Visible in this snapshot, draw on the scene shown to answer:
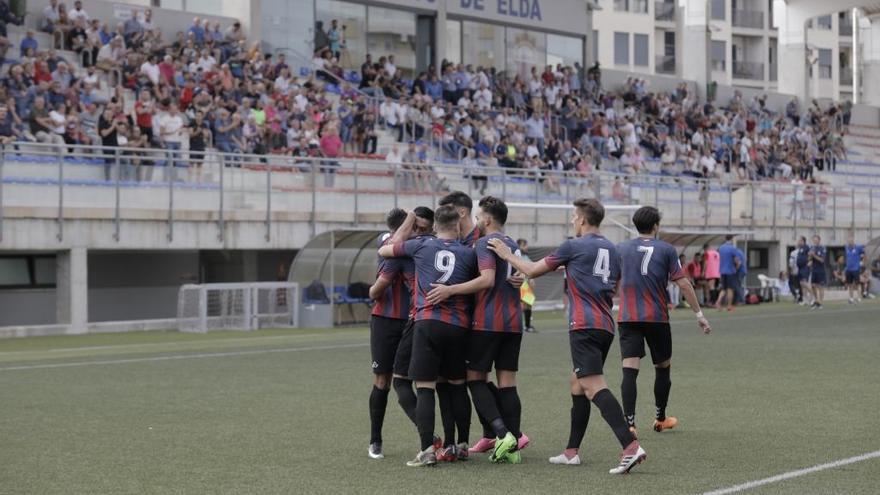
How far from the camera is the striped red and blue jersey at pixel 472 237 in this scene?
10.9m

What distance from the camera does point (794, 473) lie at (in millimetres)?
10133

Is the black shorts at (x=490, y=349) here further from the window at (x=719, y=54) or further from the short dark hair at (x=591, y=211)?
the window at (x=719, y=54)

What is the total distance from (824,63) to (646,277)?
302ft

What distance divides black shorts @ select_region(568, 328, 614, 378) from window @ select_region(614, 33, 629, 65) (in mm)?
79246

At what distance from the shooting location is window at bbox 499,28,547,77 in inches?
1891

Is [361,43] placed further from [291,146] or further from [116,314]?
[116,314]

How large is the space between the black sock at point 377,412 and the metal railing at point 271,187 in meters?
16.3

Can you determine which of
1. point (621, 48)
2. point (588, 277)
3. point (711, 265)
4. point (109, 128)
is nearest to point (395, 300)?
point (588, 277)

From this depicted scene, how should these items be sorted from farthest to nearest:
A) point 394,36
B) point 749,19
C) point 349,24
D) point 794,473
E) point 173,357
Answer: point 749,19 → point 394,36 → point 349,24 → point 173,357 → point 794,473

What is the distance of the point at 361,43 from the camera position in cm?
4203

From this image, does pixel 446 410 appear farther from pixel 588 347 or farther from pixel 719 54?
pixel 719 54

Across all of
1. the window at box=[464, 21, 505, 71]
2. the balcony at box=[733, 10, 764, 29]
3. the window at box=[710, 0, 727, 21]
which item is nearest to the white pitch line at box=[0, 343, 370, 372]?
the window at box=[464, 21, 505, 71]

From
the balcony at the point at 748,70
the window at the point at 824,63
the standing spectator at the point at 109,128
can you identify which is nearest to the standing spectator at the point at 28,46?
A: the standing spectator at the point at 109,128

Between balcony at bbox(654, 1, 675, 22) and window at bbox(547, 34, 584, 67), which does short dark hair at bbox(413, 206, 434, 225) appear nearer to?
window at bbox(547, 34, 584, 67)
